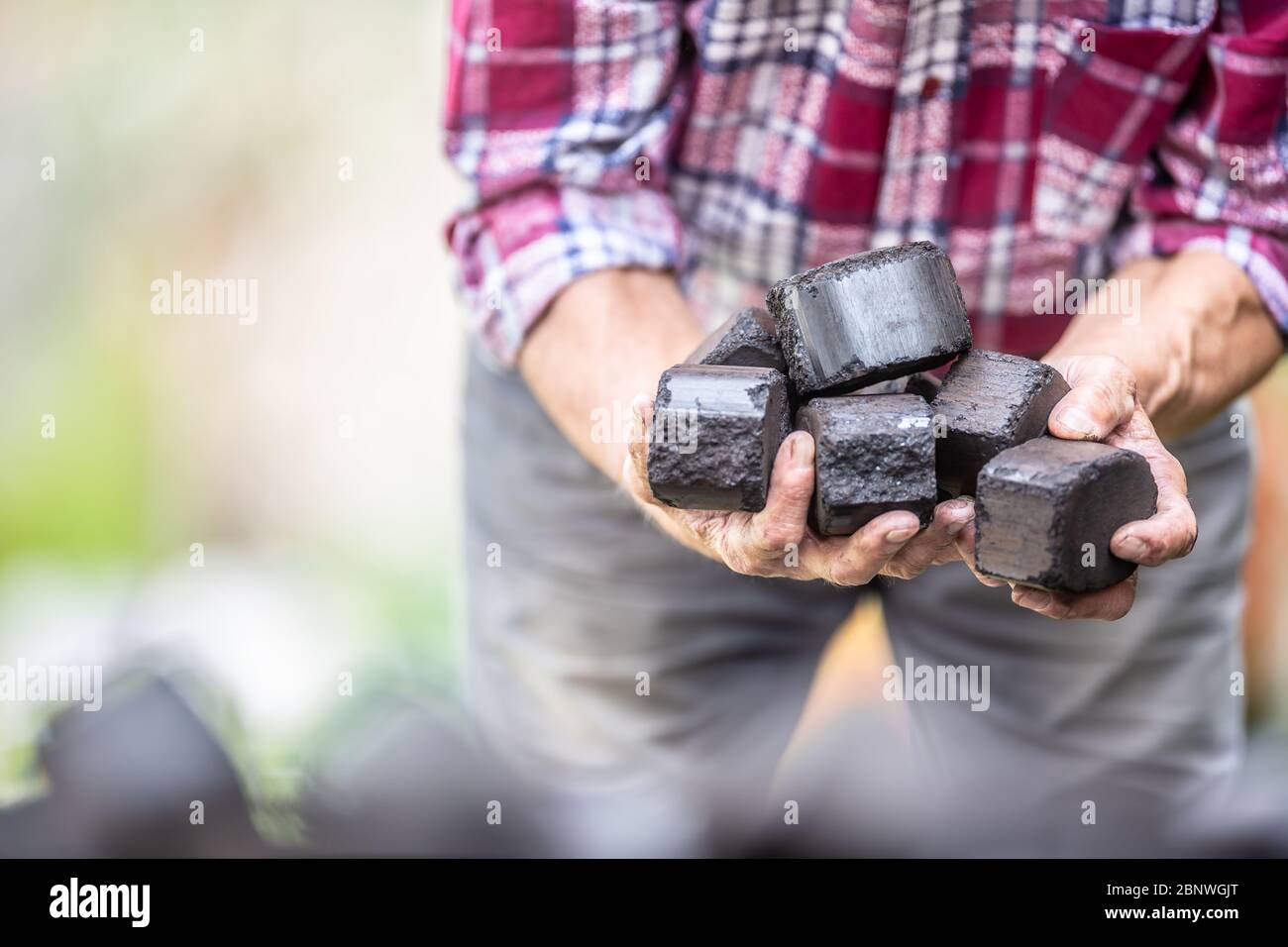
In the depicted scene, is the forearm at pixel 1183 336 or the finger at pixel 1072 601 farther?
the forearm at pixel 1183 336

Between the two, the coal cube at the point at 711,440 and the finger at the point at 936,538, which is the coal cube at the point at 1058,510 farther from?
the coal cube at the point at 711,440

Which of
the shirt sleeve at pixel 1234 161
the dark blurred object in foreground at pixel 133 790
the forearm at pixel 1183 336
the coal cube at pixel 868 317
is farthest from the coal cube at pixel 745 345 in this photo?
the dark blurred object in foreground at pixel 133 790

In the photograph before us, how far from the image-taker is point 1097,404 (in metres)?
1.20

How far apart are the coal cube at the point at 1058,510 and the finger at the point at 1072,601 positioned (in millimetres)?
13

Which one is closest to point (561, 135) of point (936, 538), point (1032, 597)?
point (936, 538)

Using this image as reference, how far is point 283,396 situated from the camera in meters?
2.65

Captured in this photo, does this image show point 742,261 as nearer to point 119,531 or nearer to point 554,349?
point 554,349

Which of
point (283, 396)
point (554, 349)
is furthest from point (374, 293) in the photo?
point (554, 349)

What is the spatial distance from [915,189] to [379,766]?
1798 millimetres

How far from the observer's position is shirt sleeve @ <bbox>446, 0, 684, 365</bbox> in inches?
58.5

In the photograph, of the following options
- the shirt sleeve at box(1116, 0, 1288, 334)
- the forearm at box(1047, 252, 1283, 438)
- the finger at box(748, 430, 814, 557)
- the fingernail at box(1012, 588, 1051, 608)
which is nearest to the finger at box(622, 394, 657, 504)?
the finger at box(748, 430, 814, 557)

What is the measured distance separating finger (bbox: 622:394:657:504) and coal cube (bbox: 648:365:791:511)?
0.6 inches

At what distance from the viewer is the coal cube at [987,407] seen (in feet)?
3.95

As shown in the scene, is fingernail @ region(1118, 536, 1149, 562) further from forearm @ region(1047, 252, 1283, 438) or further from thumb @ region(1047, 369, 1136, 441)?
forearm @ region(1047, 252, 1283, 438)
